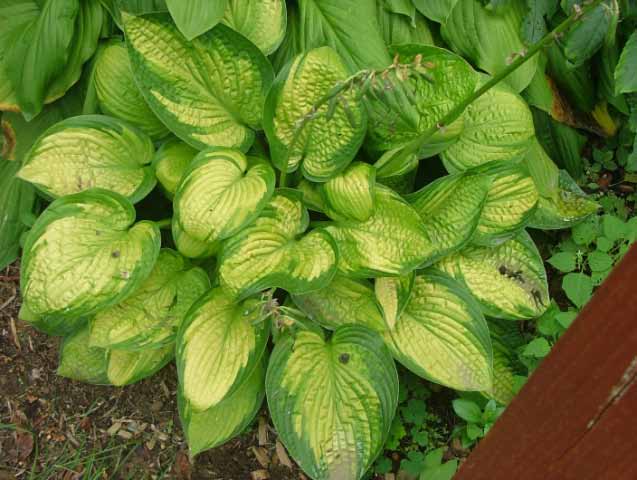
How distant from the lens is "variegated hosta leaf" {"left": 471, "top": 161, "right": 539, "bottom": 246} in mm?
1522

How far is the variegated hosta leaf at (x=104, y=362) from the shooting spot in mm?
1488

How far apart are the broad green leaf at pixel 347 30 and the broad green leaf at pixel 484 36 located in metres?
0.22

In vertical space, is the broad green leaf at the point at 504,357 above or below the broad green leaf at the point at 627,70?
below

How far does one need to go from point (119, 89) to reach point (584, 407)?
4.06 feet

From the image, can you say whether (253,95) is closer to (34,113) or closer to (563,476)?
(34,113)

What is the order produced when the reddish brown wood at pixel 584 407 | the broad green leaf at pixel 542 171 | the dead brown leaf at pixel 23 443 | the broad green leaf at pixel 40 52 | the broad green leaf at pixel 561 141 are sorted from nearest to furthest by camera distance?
the reddish brown wood at pixel 584 407, the broad green leaf at pixel 40 52, the dead brown leaf at pixel 23 443, the broad green leaf at pixel 542 171, the broad green leaf at pixel 561 141

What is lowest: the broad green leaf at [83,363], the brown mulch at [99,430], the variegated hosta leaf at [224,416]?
the brown mulch at [99,430]

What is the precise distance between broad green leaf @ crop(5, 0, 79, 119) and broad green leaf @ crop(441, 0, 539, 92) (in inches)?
35.8

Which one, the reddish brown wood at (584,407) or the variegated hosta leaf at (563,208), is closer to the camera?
the reddish brown wood at (584,407)

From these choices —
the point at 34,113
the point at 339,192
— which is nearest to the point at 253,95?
the point at 339,192

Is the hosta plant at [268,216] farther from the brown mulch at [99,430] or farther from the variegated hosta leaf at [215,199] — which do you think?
the brown mulch at [99,430]

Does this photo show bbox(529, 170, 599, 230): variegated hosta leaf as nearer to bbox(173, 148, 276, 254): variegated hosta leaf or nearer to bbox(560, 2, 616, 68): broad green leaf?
bbox(560, 2, 616, 68): broad green leaf

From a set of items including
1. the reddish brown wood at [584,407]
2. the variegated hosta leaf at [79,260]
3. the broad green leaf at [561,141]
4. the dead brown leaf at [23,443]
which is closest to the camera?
the reddish brown wood at [584,407]

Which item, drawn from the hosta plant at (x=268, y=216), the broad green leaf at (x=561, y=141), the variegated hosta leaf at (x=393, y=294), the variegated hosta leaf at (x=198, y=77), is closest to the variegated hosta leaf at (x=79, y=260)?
the hosta plant at (x=268, y=216)
